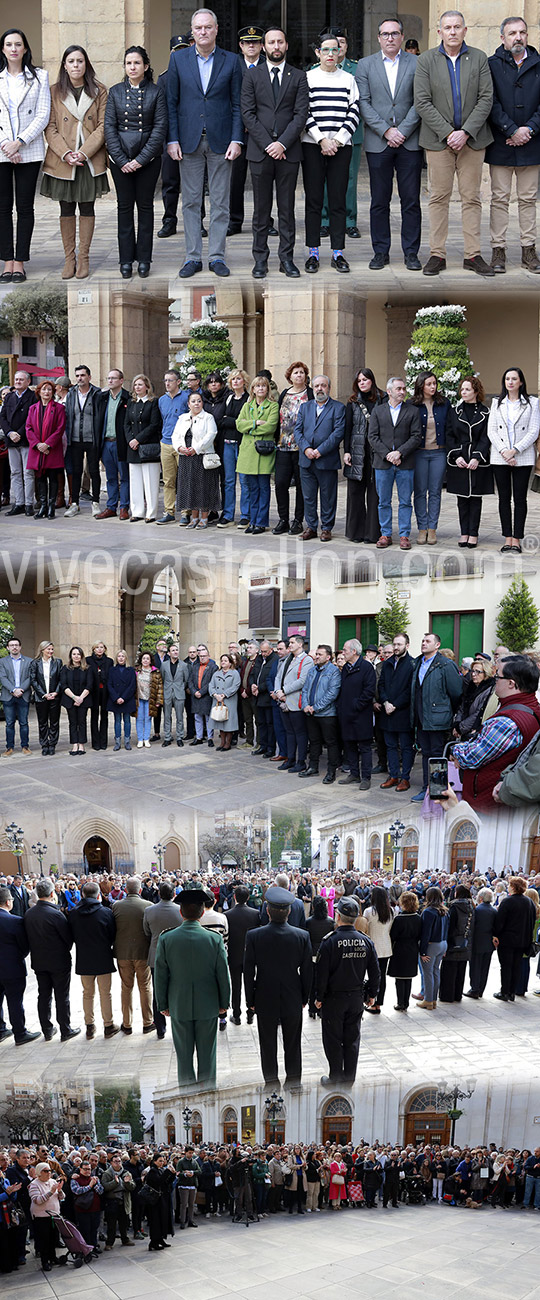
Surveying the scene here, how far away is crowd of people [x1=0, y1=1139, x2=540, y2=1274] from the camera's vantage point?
28.1ft

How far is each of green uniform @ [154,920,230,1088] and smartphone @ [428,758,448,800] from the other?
5.26 feet

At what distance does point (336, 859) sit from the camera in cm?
918

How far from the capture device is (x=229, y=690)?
10586 mm

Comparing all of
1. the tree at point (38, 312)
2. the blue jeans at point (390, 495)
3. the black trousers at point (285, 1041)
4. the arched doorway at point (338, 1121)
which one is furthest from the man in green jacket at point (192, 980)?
the tree at point (38, 312)

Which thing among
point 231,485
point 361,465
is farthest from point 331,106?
point 231,485

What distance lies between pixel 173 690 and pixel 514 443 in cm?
300

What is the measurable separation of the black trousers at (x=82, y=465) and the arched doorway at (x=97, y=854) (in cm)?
295

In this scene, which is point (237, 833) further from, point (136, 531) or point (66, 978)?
point (136, 531)

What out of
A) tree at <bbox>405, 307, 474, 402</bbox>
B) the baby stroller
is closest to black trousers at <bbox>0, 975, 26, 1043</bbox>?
the baby stroller

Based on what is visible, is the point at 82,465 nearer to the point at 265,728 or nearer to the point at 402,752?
the point at 265,728

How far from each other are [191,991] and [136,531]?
3912 mm

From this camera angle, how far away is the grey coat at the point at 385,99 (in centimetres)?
1061

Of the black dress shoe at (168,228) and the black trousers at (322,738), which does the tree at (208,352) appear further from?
the black trousers at (322,738)

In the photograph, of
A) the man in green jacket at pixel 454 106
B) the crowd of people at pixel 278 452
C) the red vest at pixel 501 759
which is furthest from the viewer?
the man in green jacket at pixel 454 106
